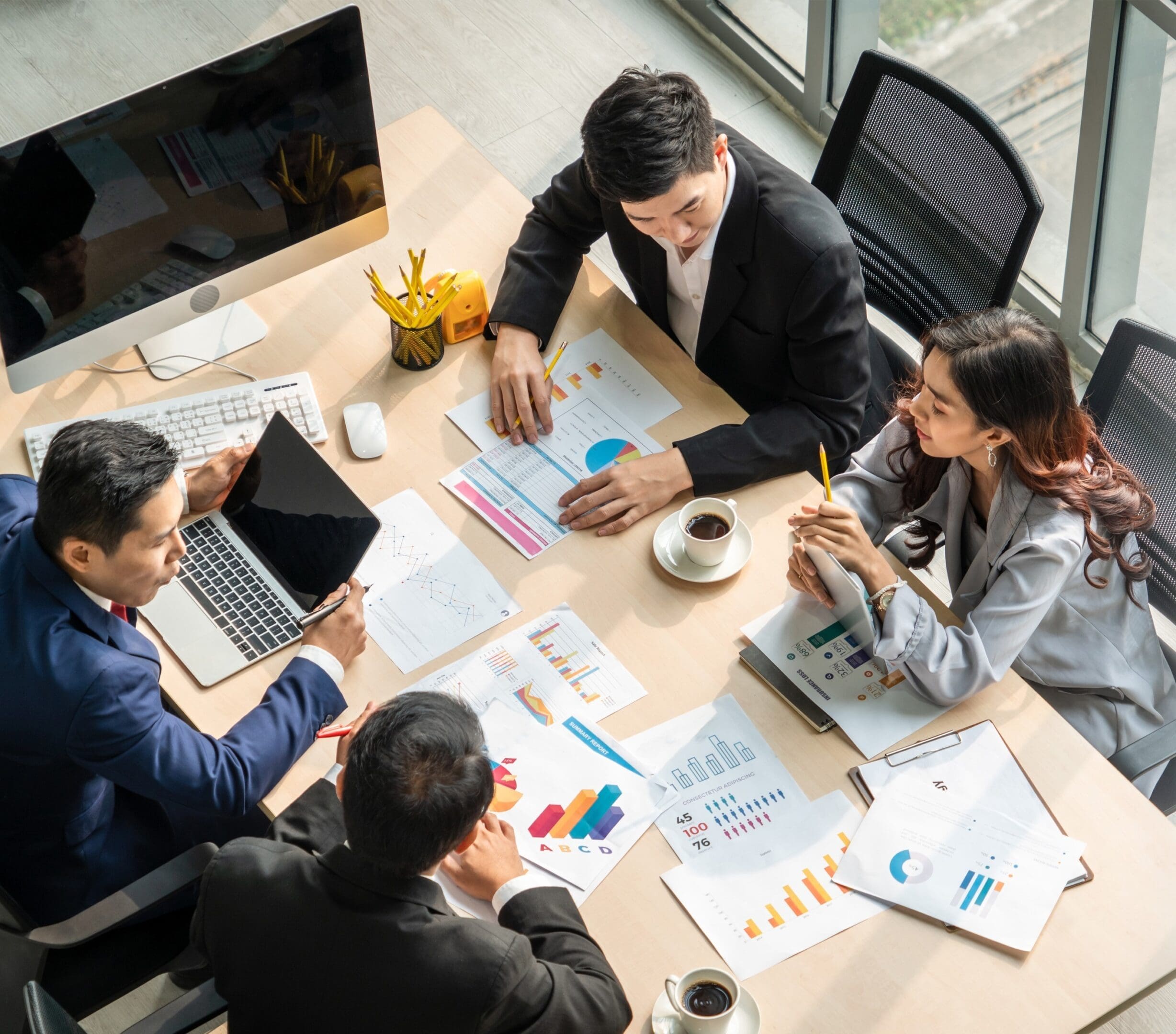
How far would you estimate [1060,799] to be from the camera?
1.76 meters

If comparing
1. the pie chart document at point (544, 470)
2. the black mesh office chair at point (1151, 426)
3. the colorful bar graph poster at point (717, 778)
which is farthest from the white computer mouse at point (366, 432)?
the black mesh office chair at point (1151, 426)

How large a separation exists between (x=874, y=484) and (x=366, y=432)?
91 cm

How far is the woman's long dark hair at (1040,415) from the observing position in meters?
1.90

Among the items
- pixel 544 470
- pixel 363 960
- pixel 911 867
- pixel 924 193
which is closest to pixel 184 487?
pixel 544 470

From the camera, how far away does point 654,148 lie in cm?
199

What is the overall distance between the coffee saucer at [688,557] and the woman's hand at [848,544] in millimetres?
103

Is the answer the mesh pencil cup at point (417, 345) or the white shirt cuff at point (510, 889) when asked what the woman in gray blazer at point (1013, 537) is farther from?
the mesh pencil cup at point (417, 345)

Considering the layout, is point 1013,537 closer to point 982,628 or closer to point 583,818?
point 982,628

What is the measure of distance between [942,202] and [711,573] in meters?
0.96

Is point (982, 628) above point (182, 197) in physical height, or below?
below

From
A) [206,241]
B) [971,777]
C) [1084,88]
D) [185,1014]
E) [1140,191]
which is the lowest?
[185,1014]

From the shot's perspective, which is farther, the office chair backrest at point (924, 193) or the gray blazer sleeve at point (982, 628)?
the office chair backrest at point (924, 193)

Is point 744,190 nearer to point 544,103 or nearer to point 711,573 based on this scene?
point 711,573

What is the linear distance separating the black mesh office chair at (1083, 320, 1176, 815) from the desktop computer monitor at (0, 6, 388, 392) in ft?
4.38
